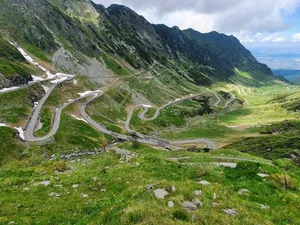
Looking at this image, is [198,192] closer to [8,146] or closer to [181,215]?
[181,215]

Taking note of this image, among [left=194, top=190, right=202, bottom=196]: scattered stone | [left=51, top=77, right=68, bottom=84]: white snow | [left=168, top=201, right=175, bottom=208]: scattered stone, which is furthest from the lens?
[left=51, top=77, right=68, bottom=84]: white snow

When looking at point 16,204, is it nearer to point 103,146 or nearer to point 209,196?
point 209,196

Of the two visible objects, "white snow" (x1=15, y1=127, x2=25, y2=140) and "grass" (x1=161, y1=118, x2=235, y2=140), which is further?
"grass" (x1=161, y1=118, x2=235, y2=140)

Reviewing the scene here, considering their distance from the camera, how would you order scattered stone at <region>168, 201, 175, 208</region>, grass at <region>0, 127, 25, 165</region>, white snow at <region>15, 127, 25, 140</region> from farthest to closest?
white snow at <region>15, 127, 25, 140</region>
grass at <region>0, 127, 25, 165</region>
scattered stone at <region>168, 201, 175, 208</region>

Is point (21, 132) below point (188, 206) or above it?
below

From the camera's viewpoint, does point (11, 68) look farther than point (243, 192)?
Yes

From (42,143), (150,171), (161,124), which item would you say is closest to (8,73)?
(42,143)

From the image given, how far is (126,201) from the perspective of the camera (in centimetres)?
1714

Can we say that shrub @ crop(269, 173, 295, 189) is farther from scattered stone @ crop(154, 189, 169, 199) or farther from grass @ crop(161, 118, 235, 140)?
grass @ crop(161, 118, 235, 140)

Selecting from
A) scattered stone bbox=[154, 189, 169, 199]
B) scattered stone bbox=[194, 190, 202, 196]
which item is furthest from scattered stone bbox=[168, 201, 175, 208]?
scattered stone bbox=[194, 190, 202, 196]

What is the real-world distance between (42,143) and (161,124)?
94.2m

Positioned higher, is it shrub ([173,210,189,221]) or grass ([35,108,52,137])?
shrub ([173,210,189,221])

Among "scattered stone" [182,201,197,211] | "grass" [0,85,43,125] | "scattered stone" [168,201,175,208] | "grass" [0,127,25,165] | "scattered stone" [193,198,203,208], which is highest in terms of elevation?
"scattered stone" [168,201,175,208]

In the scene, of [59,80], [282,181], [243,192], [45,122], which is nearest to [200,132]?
[59,80]
